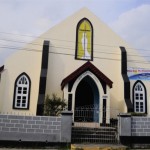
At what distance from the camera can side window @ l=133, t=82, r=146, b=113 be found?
19.4 m

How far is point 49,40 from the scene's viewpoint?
63.5ft

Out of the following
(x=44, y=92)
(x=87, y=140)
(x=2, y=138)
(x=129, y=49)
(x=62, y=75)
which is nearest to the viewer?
(x=2, y=138)

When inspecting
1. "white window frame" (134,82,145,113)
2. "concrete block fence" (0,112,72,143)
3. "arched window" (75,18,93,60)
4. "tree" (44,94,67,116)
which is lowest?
"concrete block fence" (0,112,72,143)

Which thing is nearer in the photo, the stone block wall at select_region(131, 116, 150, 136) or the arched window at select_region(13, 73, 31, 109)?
the stone block wall at select_region(131, 116, 150, 136)

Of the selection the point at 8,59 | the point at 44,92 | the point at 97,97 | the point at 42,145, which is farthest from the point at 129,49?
the point at 42,145

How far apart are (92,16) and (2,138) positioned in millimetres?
12488

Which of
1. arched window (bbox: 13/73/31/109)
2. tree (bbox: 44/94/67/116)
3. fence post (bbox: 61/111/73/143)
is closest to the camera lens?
fence post (bbox: 61/111/73/143)

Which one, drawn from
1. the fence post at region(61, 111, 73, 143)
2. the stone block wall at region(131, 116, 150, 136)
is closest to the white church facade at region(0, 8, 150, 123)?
the stone block wall at region(131, 116, 150, 136)

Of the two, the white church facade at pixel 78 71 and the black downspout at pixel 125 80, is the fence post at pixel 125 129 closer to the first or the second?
the white church facade at pixel 78 71

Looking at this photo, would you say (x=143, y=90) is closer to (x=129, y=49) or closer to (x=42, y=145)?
(x=129, y=49)

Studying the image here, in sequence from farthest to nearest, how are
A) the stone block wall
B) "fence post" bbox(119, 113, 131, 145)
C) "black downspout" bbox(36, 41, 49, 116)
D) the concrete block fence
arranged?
"black downspout" bbox(36, 41, 49, 116) < the stone block wall < "fence post" bbox(119, 113, 131, 145) < the concrete block fence

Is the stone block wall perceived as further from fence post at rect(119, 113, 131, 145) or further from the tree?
the tree

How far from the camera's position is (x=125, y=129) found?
12133 millimetres

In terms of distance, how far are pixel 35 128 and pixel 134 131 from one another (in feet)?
14.9
